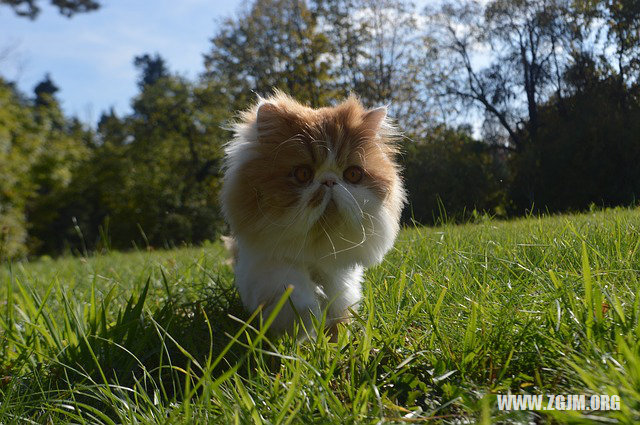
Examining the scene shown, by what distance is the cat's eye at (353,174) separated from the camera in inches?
79.3

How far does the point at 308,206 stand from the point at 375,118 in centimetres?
63

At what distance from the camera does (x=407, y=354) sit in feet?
5.37

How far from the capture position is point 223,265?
→ 386 centimetres

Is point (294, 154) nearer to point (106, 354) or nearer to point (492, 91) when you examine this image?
point (106, 354)

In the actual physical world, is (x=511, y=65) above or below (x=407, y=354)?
above

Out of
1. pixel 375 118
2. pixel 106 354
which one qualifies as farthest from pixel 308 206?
pixel 106 354

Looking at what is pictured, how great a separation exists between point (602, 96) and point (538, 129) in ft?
1.27

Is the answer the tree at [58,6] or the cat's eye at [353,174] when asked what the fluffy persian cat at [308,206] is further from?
the tree at [58,6]

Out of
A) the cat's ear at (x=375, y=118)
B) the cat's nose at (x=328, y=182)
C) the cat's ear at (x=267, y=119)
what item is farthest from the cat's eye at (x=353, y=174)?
the cat's ear at (x=267, y=119)

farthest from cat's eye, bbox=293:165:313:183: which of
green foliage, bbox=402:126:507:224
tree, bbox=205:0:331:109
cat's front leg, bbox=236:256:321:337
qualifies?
tree, bbox=205:0:331:109

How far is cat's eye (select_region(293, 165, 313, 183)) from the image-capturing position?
196cm

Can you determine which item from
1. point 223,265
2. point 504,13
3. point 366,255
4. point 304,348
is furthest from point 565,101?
point 223,265

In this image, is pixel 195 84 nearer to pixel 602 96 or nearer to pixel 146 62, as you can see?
pixel 602 96

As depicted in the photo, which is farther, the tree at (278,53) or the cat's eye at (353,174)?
the tree at (278,53)
